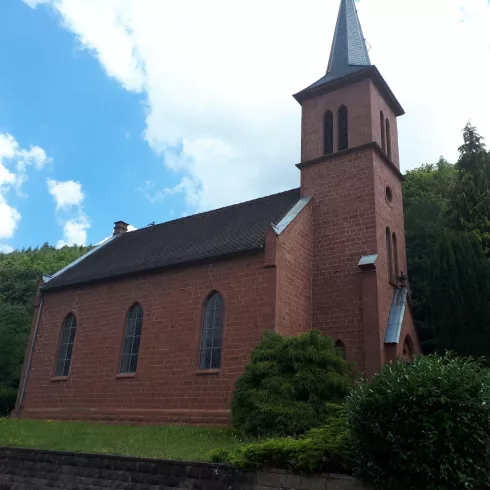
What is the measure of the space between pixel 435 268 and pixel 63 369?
17.2m

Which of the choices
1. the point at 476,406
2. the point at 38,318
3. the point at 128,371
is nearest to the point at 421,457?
the point at 476,406

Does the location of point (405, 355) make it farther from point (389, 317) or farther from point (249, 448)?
point (249, 448)

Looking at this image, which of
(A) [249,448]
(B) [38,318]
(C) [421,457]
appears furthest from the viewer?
(B) [38,318]

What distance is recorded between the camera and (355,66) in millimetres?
25078

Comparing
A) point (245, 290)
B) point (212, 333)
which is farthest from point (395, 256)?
point (212, 333)

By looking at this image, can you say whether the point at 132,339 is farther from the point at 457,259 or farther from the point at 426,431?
the point at 426,431

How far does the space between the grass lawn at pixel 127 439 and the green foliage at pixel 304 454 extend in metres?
1.39

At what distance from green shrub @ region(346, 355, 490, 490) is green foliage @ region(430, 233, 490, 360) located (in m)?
11.5

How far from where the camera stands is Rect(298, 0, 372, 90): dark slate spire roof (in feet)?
82.6

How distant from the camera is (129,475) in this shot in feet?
37.1

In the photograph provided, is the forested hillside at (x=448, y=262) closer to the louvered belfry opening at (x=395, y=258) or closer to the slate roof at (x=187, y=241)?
the louvered belfry opening at (x=395, y=258)

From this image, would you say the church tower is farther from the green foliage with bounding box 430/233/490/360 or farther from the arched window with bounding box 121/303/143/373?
the arched window with bounding box 121/303/143/373

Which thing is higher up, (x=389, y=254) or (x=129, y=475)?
(x=389, y=254)

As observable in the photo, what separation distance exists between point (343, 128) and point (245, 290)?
9.49 m
